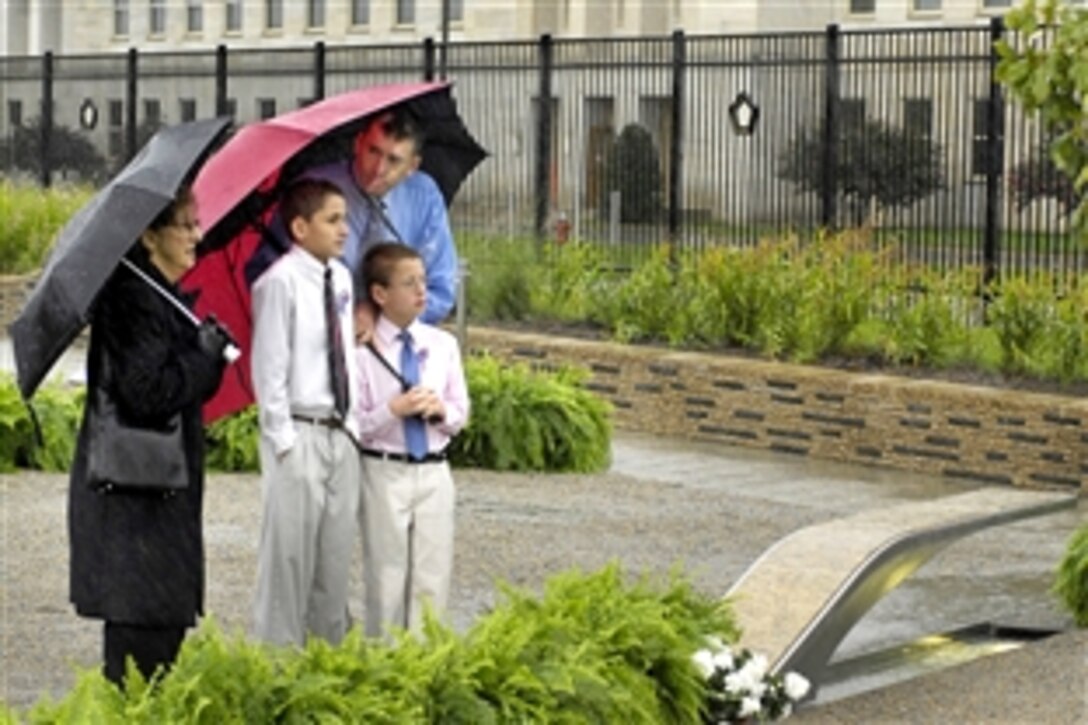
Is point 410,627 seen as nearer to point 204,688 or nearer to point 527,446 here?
point 204,688

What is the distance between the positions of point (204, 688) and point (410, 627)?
1.95 meters

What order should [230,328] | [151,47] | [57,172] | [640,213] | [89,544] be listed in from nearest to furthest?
[89,544] → [230,328] → [640,213] → [57,172] → [151,47]

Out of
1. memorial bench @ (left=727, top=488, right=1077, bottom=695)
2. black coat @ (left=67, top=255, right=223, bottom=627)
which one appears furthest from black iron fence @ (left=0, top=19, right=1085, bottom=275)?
black coat @ (left=67, top=255, right=223, bottom=627)

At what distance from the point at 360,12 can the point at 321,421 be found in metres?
69.2

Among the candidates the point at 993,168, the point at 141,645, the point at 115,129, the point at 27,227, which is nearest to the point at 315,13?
the point at 115,129

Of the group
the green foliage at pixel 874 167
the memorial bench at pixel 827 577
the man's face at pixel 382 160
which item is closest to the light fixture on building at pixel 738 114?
the green foliage at pixel 874 167

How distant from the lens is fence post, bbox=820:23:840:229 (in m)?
21.8

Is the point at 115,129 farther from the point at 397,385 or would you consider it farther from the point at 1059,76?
the point at 397,385

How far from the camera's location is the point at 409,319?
8281 millimetres

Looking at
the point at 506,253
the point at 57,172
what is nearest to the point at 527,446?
the point at 506,253

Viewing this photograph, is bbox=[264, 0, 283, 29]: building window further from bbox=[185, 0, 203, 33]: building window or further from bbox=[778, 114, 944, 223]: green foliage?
bbox=[778, 114, 944, 223]: green foliage

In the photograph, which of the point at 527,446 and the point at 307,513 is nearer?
the point at 307,513

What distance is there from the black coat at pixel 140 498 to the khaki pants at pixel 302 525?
57cm

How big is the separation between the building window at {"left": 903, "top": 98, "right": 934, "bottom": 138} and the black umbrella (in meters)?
15.7
